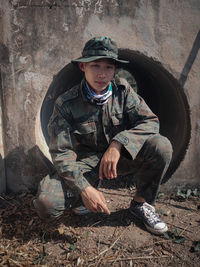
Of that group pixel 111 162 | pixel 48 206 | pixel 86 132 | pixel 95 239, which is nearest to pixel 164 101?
pixel 86 132

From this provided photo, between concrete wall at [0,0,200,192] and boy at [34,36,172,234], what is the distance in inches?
18.2

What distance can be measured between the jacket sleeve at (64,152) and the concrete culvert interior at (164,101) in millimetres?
662

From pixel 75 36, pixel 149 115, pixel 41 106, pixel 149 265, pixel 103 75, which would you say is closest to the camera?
pixel 149 265

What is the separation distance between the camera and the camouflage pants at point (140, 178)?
7.07ft

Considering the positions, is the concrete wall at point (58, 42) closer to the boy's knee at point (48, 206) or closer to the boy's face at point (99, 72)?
the boy's face at point (99, 72)

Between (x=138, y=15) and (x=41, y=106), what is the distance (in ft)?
4.71

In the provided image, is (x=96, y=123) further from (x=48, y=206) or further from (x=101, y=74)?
(x=48, y=206)

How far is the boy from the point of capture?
215 centimetres

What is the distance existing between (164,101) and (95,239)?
226 cm

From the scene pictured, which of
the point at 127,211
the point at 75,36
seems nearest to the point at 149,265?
the point at 127,211

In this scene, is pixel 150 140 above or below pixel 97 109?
below

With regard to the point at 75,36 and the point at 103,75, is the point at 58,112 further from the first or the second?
the point at 75,36

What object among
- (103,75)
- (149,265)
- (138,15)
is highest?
(138,15)

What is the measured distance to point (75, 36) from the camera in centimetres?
268
